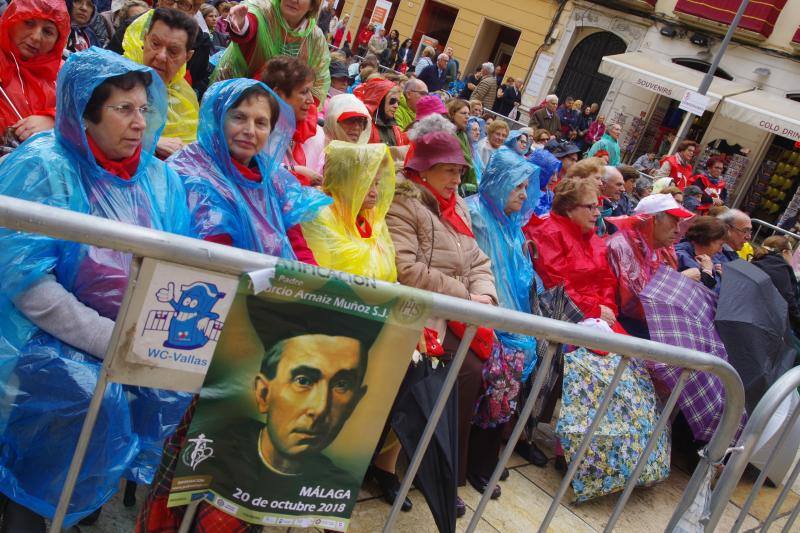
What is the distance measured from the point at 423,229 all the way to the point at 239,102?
1.34 metres

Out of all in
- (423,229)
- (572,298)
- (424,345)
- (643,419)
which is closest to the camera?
(424,345)

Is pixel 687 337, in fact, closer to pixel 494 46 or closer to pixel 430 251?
pixel 430 251

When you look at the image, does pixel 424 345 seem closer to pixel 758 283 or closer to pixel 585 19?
pixel 758 283

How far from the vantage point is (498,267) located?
4.71 m

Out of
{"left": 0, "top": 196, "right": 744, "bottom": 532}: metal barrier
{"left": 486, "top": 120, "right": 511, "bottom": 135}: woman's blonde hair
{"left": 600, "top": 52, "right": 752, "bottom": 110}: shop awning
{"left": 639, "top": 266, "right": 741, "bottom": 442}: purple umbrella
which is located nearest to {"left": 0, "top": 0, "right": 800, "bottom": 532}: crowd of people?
{"left": 639, "top": 266, "right": 741, "bottom": 442}: purple umbrella

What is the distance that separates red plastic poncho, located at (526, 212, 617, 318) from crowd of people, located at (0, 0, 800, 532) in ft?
0.04

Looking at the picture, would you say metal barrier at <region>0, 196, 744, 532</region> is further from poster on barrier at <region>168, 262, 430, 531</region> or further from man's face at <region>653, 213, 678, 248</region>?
man's face at <region>653, 213, 678, 248</region>

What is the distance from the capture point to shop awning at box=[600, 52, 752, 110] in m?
18.8

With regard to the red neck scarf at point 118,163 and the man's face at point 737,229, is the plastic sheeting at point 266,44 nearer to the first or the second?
the red neck scarf at point 118,163

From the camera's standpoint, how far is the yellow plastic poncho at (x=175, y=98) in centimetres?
422

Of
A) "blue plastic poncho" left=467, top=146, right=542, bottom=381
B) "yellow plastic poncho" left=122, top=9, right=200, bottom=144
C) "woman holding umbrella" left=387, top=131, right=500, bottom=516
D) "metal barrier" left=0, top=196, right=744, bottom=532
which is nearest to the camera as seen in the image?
"metal barrier" left=0, top=196, right=744, bottom=532

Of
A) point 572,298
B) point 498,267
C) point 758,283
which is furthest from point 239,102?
point 758,283

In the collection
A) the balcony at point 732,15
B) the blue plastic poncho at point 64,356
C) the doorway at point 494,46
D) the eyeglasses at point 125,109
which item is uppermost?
the balcony at point 732,15

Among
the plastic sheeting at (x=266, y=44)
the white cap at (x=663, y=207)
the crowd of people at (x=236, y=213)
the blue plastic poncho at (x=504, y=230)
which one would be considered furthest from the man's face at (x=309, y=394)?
the white cap at (x=663, y=207)
